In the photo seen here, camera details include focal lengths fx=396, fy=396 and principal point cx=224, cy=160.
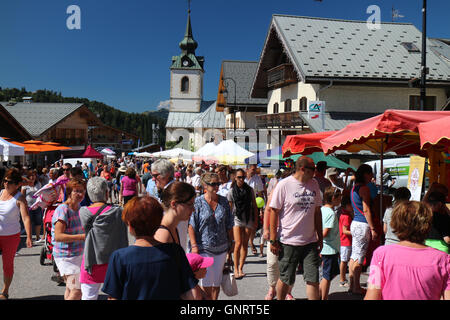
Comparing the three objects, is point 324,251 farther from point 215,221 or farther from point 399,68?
point 399,68

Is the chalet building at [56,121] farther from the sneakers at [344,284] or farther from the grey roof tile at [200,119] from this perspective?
the grey roof tile at [200,119]

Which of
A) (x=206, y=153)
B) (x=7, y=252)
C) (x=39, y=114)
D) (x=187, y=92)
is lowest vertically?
(x=7, y=252)

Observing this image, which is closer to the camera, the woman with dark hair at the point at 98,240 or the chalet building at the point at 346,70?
the woman with dark hair at the point at 98,240

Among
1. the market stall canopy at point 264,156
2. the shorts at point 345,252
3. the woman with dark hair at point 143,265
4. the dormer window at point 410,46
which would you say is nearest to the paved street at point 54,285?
the shorts at point 345,252

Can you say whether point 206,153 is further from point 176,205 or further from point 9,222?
point 176,205

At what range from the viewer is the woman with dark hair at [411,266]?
263 cm

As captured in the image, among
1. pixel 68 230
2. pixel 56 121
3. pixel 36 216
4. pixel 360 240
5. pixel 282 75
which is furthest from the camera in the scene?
pixel 56 121

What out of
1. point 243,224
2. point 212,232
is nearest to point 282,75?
point 243,224

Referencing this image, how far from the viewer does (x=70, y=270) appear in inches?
176

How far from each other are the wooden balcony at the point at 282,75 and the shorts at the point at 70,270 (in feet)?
80.0

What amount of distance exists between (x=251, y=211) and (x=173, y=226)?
4.48m

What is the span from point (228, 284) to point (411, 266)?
8.26ft

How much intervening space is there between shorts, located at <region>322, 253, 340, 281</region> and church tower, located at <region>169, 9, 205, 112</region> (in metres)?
85.8

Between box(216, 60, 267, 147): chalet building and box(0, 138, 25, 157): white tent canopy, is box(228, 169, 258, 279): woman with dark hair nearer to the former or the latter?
box(0, 138, 25, 157): white tent canopy
